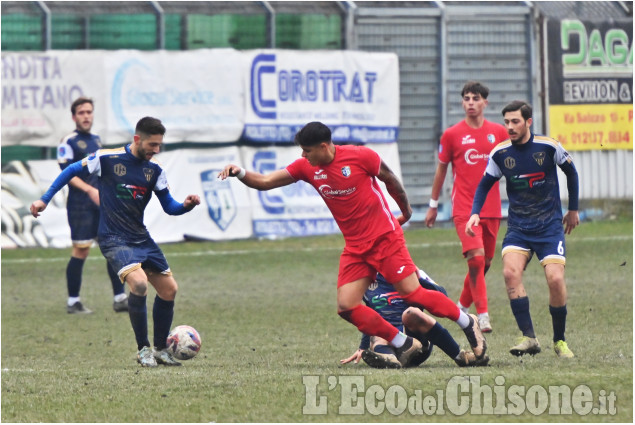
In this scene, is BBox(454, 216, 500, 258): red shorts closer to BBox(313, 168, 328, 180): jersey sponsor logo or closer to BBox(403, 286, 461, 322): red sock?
BBox(403, 286, 461, 322): red sock

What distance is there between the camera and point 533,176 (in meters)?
10.2

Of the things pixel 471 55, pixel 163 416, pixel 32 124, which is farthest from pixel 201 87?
pixel 163 416

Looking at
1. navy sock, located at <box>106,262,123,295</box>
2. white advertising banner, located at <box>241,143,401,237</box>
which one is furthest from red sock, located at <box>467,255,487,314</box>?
white advertising banner, located at <box>241,143,401,237</box>

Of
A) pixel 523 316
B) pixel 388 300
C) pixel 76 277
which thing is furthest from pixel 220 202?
pixel 388 300

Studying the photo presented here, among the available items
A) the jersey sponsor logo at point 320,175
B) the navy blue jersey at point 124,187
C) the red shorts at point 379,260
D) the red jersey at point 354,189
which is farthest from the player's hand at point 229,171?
the navy blue jersey at point 124,187

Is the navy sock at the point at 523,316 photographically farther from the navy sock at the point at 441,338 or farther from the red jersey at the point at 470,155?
the red jersey at the point at 470,155

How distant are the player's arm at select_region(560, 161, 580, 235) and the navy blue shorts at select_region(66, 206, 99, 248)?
6212 millimetres

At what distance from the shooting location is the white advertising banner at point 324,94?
23625mm

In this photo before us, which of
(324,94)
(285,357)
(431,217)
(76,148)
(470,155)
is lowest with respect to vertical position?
(285,357)

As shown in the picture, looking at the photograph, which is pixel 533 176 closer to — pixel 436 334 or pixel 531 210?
pixel 531 210

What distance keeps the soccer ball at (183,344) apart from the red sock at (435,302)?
2.03 metres

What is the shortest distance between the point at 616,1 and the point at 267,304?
1468 cm

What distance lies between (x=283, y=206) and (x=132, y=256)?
13.0 m

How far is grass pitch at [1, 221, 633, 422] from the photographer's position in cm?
778
